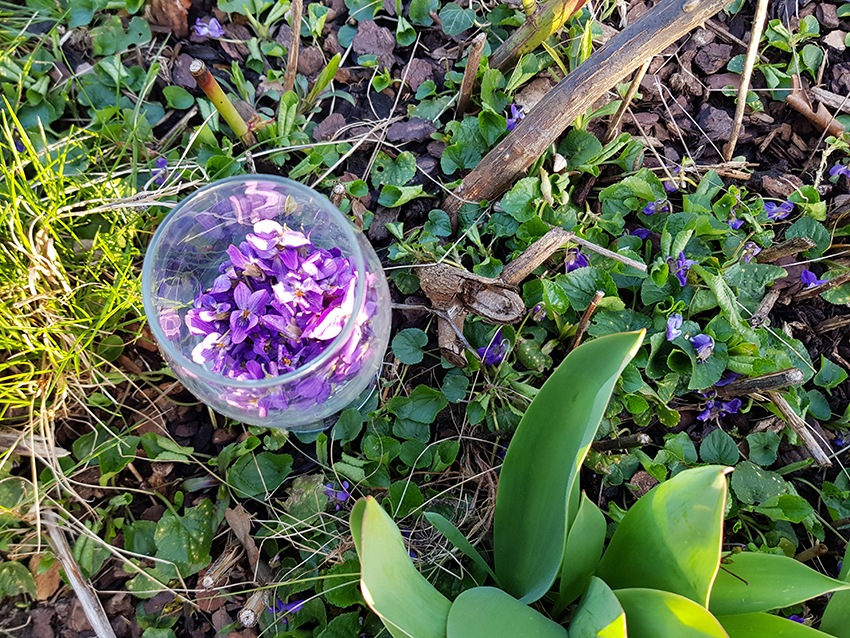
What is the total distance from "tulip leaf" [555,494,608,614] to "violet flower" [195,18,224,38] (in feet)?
4.13

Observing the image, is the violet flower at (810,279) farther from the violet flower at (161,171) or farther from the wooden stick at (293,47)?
the violet flower at (161,171)

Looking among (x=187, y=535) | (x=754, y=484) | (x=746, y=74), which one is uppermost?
(x=746, y=74)

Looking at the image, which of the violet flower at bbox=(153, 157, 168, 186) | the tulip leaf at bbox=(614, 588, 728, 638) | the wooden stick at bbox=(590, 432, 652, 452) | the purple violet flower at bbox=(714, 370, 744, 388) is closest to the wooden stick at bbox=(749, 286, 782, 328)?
the purple violet flower at bbox=(714, 370, 744, 388)

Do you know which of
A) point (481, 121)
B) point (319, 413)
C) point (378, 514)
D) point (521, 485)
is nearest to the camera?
point (378, 514)

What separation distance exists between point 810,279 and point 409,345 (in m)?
0.80

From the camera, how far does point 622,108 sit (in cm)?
112

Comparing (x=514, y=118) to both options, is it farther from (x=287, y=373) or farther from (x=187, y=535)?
(x=187, y=535)

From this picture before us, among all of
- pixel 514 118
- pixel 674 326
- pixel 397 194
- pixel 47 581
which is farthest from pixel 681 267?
pixel 47 581

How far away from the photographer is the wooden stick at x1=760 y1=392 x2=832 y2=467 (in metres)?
1.03

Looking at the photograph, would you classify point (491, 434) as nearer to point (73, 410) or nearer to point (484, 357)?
point (484, 357)

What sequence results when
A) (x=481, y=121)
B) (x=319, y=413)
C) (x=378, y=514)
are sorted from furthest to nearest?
(x=481, y=121) < (x=319, y=413) < (x=378, y=514)

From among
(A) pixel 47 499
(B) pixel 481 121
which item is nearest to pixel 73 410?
(A) pixel 47 499

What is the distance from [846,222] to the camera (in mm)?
1208

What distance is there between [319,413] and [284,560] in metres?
0.30
